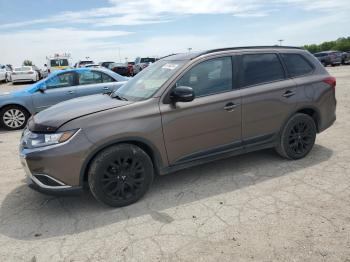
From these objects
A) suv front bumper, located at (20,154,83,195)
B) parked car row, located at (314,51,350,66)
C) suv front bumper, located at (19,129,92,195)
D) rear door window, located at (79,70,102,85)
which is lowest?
suv front bumper, located at (20,154,83,195)

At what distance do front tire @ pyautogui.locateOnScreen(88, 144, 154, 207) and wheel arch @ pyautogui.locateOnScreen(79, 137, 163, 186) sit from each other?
1.9 inches

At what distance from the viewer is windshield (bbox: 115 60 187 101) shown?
4.13 metres

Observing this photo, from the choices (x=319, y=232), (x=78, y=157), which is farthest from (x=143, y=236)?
(x=319, y=232)

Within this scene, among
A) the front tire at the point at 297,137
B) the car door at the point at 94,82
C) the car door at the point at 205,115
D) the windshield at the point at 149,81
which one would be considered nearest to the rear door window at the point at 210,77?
the car door at the point at 205,115

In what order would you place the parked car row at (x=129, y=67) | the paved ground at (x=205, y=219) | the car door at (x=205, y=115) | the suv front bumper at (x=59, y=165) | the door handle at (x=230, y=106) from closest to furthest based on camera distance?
the paved ground at (x=205, y=219) → the suv front bumper at (x=59, y=165) → the car door at (x=205, y=115) → the door handle at (x=230, y=106) → the parked car row at (x=129, y=67)

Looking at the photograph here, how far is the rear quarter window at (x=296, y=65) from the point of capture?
4895 millimetres

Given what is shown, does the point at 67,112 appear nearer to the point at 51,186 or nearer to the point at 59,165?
the point at 59,165

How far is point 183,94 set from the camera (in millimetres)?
3830

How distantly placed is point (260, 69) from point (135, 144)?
2126mm

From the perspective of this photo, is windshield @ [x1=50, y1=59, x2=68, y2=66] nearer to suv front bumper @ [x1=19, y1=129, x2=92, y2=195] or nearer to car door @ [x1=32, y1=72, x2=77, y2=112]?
car door @ [x1=32, y1=72, x2=77, y2=112]

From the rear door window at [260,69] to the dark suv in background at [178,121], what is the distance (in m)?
0.01

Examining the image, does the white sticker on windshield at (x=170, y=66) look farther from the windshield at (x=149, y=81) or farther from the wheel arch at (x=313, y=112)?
the wheel arch at (x=313, y=112)

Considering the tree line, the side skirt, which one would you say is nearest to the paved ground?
the side skirt

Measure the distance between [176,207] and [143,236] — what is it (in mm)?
654
